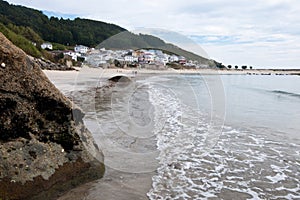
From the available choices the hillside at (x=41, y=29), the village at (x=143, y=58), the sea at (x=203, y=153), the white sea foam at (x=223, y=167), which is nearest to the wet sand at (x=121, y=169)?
the sea at (x=203, y=153)

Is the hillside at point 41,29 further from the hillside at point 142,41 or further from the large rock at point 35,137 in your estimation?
the large rock at point 35,137

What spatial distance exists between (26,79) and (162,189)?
245 centimetres

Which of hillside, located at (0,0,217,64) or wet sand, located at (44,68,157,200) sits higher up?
hillside, located at (0,0,217,64)

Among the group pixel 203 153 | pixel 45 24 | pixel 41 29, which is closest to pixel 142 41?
pixel 203 153

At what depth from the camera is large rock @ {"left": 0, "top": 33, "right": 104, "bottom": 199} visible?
10.3 ft

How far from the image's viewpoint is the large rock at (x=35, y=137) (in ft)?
10.3

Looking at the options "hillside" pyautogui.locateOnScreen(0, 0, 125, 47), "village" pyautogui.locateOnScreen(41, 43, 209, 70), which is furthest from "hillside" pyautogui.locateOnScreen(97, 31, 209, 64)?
"hillside" pyautogui.locateOnScreen(0, 0, 125, 47)

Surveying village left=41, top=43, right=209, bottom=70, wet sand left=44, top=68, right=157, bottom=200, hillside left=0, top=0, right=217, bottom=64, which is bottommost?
wet sand left=44, top=68, right=157, bottom=200

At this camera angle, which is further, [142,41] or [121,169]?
[142,41]

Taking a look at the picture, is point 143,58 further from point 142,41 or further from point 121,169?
point 121,169

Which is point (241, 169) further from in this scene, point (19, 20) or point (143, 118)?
point (19, 20)

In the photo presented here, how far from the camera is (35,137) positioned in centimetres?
350

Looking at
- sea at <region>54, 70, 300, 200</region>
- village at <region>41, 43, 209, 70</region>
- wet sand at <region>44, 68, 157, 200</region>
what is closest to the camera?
wet sand at <region>44, 68, 157, 200</region>

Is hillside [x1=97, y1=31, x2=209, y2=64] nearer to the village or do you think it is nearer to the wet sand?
the village
